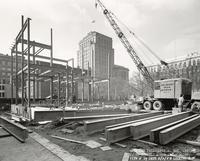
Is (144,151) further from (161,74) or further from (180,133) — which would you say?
(161,74)

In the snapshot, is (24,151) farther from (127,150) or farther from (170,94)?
(170,94)

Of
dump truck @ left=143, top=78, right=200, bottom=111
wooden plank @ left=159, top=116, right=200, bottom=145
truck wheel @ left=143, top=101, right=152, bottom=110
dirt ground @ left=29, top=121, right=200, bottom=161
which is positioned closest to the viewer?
dirt ground @ left=29, top=121, right=200, bottom=161

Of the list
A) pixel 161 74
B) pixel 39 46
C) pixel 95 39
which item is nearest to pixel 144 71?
pixel 39 46

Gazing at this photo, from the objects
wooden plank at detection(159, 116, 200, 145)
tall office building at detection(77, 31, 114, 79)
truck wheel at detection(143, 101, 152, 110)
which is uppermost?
tall office building at detection(77, 31, 114, 79)

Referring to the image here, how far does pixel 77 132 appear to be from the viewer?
681cm

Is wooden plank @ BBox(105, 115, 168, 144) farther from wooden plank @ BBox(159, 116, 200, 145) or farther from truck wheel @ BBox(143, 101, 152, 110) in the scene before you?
truck wheel @ BBox(143, 101, 152, 110)

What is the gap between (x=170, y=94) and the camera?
14516 millimetres

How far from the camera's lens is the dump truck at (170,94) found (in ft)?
45.7

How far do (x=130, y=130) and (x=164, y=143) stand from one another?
121cm

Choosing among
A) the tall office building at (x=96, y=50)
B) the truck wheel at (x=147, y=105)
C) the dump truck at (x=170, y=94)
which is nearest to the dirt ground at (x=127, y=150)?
the dump truck at (x=170, y=94)

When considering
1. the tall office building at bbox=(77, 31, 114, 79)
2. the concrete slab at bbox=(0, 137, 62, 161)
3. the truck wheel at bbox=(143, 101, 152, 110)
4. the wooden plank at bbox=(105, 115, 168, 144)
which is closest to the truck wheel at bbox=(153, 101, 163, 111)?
the truck wheel at bbox=(143, 101, 152, 110)

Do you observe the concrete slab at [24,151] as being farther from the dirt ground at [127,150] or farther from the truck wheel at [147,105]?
the truck wheel at [147,105]

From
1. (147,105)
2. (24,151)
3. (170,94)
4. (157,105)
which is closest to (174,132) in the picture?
(24,151)

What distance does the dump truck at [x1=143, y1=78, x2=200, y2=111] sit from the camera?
45.7ft
